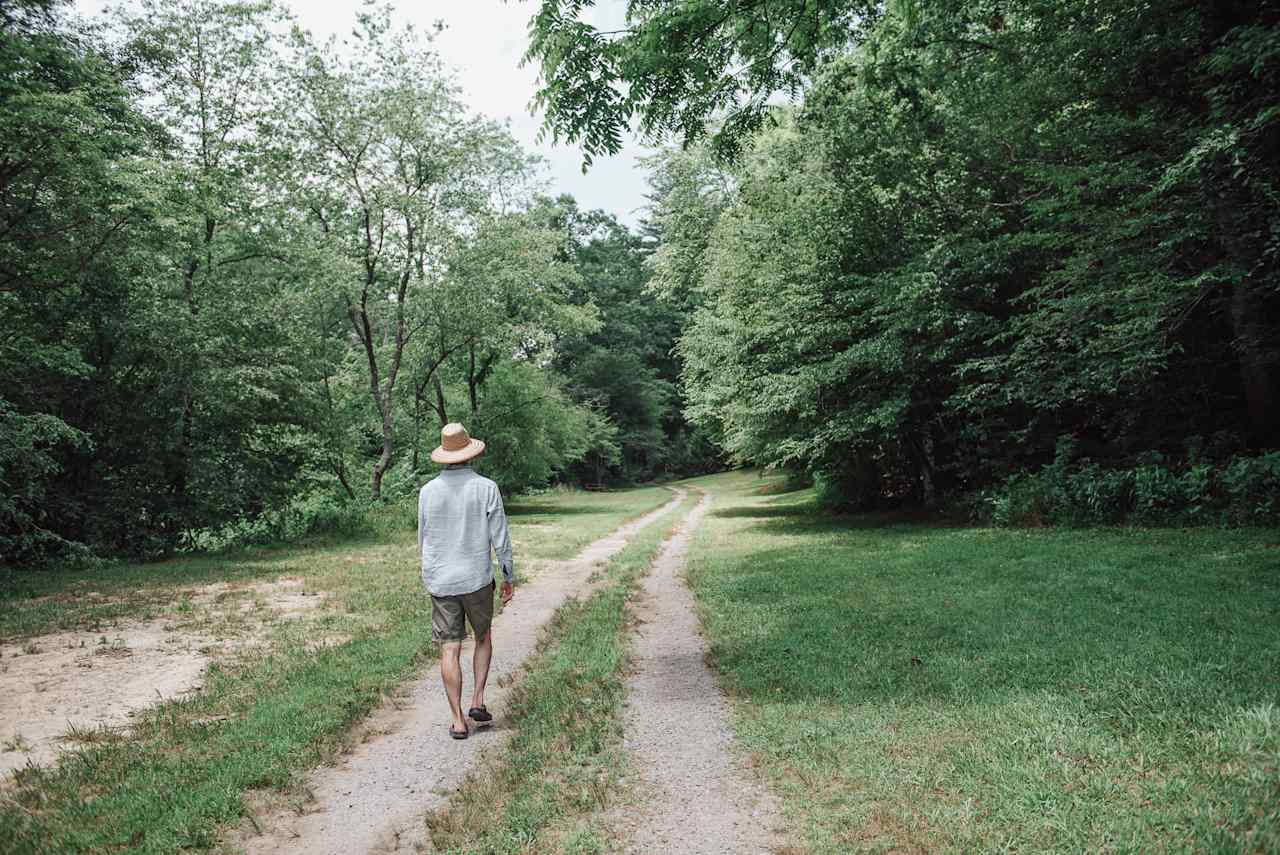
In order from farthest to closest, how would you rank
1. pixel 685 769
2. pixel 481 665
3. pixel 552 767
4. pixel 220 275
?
pixel 220 275 < pixel 481 665 < pixel 552 767 < pixel 685 769

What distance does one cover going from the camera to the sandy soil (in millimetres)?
4797

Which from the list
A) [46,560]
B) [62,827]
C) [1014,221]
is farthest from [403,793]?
[1014,221]

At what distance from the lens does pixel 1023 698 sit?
4418 mm

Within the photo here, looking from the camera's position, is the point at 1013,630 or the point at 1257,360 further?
the point at 1257,360

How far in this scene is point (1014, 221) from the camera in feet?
46.8

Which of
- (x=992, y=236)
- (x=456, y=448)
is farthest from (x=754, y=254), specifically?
(x=456, y=448)

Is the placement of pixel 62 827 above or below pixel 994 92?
below

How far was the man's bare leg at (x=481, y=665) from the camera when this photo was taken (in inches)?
191

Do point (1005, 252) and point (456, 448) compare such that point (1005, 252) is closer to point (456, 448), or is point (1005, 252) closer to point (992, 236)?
point (992, 236)

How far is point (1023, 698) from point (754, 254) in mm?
14129

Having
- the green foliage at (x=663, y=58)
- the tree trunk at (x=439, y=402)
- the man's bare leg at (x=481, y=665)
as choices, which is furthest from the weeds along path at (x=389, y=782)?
the tree trunk at (x=439, y=402)

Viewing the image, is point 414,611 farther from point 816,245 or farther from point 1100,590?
point 816,245

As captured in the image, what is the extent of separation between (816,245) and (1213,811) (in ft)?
46.4

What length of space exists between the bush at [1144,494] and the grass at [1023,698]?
46.1 inches
